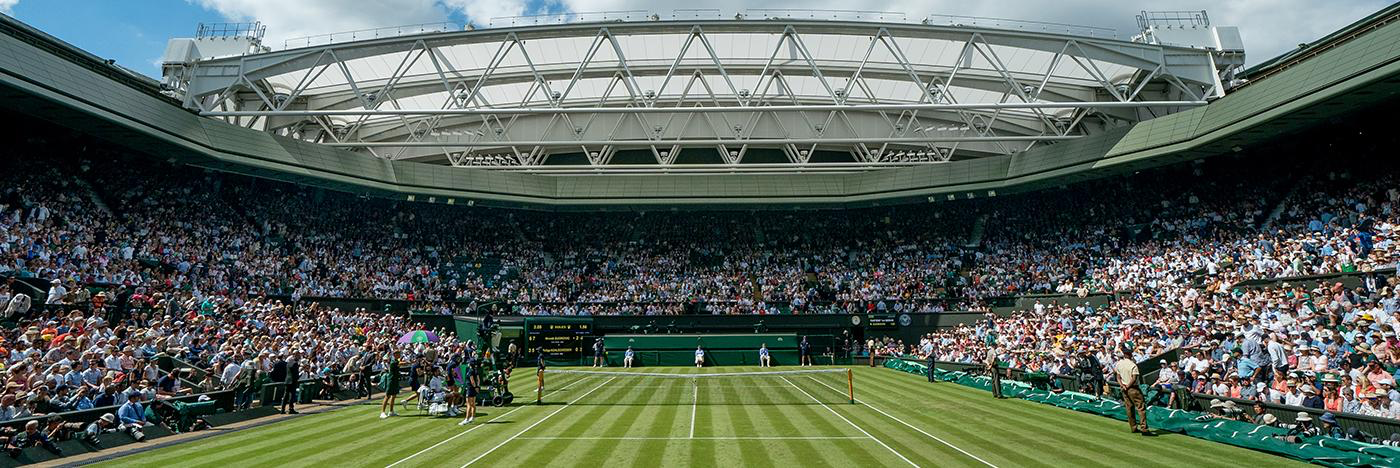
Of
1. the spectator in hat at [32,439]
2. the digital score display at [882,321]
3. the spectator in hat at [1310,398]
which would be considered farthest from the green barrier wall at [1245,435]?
the spectator in hat at [32,439]

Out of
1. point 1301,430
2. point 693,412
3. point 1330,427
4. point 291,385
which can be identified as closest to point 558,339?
point 291,385

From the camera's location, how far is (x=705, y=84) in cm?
2845

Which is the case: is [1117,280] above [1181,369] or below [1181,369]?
above

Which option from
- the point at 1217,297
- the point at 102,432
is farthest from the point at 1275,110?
the point at 102,432

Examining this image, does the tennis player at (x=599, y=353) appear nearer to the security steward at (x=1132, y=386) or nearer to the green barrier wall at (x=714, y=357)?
the green barrier wall at (x=714, y=357)

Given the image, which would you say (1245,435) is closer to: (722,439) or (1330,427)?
(1330,427)

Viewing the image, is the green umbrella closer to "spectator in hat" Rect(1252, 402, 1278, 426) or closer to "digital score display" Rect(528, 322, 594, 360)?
"digital score display" Rect(528, 322, 594, 360)

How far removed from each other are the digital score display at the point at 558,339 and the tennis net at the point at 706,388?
5411 millimetres

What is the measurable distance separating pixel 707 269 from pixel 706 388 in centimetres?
2152

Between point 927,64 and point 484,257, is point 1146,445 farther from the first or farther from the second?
point 484,257

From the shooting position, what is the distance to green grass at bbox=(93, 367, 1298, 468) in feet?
35.8

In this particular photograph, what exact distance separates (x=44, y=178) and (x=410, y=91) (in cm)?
1488

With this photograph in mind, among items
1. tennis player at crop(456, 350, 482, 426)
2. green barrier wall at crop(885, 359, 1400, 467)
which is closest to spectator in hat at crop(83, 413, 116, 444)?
tennis player at crop(456, 350, 482, 426)

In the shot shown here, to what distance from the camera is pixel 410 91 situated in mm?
34469
